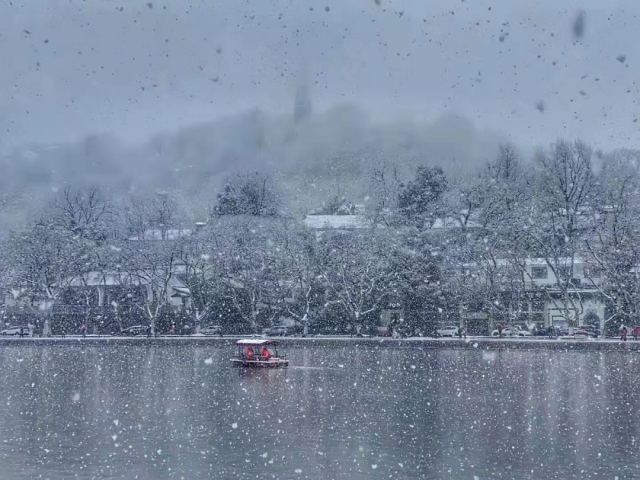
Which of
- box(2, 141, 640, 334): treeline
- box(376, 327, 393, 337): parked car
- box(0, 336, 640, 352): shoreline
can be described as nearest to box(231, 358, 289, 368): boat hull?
box(0, 336, 640, 352): shoreline

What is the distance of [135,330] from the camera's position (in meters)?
60.6

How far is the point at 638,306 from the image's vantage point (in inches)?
1930

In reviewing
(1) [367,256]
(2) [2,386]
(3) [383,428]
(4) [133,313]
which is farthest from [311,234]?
(3) [383,428]

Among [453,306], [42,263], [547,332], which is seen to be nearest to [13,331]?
[42,263]

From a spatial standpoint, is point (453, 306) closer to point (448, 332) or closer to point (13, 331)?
point (448, 332)

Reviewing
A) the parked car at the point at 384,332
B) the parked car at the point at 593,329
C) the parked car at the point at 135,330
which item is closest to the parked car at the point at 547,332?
the parked car at the point at 593,329

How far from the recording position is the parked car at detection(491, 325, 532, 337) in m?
54.4

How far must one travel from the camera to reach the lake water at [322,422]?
14.1 metres

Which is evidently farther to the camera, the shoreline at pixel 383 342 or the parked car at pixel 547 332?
the parked car at pixel 547 332

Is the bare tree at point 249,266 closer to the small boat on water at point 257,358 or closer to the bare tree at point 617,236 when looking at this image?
the small boat on water at point 257,358

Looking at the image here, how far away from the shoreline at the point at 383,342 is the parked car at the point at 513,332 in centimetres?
419

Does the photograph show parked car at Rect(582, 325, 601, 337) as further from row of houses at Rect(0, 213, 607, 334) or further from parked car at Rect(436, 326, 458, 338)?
parked car at Rect(436, 326, 458, 338)

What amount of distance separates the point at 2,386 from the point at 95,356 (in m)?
15.5

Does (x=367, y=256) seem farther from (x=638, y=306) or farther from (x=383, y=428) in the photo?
(x=383, y=428)
